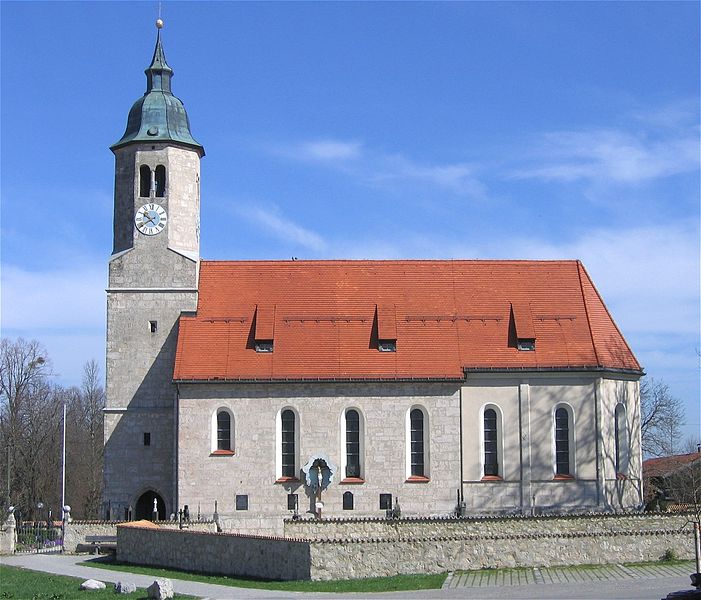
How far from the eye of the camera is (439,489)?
4838 centimetres

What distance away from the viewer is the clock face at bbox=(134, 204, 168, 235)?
5141 cm

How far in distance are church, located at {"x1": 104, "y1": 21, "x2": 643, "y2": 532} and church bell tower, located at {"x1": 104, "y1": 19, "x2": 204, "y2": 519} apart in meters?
0.06

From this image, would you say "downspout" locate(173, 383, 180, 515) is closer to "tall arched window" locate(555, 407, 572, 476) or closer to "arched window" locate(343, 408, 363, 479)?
"arched window" locate(343, 408, 363, 479)

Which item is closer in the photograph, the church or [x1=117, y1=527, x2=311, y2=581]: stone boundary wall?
[x1=117, y1=527, x2=311, y2=581]: stone boundary wall


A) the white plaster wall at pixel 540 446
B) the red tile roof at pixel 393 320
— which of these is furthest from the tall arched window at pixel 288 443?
the white plaster wall at pixel 540 446

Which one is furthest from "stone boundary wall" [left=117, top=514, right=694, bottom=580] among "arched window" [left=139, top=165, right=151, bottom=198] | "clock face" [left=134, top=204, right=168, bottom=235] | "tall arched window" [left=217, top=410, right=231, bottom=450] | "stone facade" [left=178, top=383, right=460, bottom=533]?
"arched window" [left=139, top=165, right=151, bottom=198]

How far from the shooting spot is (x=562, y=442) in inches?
1943

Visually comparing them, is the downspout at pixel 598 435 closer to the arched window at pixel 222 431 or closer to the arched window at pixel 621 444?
the arched window at pixel 621 444

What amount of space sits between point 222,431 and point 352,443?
17.8 feet

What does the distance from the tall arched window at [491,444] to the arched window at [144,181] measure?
57.6ft

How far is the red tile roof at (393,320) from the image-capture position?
49469 mm

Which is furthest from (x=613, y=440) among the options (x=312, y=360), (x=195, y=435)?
(x=195, y=435)

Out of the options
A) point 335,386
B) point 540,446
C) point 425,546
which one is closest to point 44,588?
point 425,546

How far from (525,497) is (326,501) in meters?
8.16
